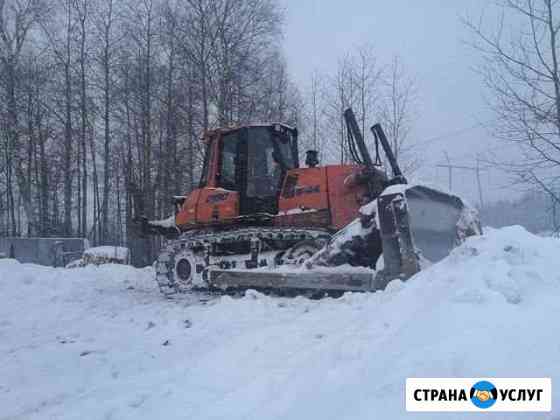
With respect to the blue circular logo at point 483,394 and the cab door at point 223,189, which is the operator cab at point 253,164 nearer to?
the cab door at point 223,189

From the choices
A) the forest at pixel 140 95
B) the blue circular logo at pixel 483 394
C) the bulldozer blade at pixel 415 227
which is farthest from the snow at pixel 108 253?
the blue circular logo at pixel 483 394

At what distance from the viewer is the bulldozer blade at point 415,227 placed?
5816mm

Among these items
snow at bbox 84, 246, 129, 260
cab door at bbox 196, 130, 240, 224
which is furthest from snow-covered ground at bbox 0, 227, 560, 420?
snow at bbox 84, 246, 129, 260

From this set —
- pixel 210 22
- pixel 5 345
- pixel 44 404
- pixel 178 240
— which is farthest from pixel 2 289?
pixel 210 22

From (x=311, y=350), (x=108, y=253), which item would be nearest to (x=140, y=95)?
(x=108, y=253)

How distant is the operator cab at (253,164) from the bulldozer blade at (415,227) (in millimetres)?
2719

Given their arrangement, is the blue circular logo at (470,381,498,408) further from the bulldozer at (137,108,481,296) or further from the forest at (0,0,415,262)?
the forest at (0,0,415,262)

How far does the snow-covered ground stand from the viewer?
8.86ft

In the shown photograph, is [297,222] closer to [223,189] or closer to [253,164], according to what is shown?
[253,164]

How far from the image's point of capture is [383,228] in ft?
19.7

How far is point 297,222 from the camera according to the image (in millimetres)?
7719

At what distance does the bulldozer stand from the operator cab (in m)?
0.02

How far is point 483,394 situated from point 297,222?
5373 mm

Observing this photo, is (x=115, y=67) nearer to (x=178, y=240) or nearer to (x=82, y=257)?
(x=82, y=257)
